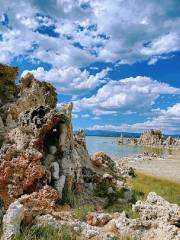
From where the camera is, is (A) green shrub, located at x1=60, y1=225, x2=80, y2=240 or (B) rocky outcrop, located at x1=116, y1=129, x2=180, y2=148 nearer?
(A) green shrub, located at x1=60, y1=225, x2=80, y2=240

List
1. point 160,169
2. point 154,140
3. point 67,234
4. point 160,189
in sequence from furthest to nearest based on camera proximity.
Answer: point 154,140 < point 160,169 < point 160,189 < point 67,234

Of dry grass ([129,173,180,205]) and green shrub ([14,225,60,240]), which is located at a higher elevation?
green shrub ([14,225,60,240])

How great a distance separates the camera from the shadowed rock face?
1709 centimetres

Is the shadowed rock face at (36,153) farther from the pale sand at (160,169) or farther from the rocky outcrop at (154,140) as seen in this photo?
the rocky outcrop at (154,140)

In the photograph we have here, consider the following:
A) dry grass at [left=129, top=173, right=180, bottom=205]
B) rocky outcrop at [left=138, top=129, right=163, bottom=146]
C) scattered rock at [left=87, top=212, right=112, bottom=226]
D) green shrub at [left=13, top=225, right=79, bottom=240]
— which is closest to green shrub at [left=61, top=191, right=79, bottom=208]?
scattered rock at [left=87, top=212, right=112, bottom=226]

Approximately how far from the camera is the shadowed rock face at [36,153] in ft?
56.1

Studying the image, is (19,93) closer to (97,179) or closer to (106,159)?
(97,179)

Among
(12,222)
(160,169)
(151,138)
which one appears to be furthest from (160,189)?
(151,138)

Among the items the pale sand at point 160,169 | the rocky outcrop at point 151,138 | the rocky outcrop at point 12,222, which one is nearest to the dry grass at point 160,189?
the pale sand at point 160,169

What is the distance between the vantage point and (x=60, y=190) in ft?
58.5

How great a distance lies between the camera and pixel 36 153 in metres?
17.4

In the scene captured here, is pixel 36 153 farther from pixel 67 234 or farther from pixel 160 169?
pixel 160 169

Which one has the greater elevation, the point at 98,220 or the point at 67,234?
the point at 67,234

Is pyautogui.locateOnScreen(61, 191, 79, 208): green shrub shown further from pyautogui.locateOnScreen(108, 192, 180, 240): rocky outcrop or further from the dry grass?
pyautogui.locateOnScreen(108, 192, 180, 240): rocky outcrop
